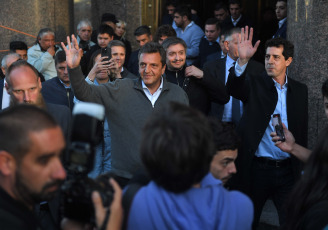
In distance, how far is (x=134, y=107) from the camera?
15.0 ft

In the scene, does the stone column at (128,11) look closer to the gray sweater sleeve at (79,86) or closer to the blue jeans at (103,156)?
the blue jeans at (103,156)

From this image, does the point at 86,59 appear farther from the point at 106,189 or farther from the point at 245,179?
the point at 106,189

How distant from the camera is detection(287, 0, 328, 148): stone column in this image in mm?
6012

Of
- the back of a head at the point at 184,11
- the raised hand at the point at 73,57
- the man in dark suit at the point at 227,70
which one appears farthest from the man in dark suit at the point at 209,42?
the raised hand at the point at 73,57

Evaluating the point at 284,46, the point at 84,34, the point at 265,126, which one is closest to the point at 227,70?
Result: the point at 284,46

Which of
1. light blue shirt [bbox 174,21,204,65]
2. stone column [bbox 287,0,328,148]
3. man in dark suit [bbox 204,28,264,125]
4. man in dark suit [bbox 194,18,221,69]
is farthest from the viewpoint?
light blue shirt [bbox 174,21,204,65]

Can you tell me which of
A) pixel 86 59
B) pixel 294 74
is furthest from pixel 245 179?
pixel 86 59

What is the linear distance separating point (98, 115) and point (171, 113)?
1.13ft

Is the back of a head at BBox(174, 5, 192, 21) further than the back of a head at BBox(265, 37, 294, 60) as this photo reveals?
Yes

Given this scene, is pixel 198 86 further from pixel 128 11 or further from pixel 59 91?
pixel 128 11

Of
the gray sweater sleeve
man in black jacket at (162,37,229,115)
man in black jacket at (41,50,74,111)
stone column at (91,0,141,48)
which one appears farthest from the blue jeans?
stone column at (91,0,141,48)

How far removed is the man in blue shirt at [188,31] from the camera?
921 cm

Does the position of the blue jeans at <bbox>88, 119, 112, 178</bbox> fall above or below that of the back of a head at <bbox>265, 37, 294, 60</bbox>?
below

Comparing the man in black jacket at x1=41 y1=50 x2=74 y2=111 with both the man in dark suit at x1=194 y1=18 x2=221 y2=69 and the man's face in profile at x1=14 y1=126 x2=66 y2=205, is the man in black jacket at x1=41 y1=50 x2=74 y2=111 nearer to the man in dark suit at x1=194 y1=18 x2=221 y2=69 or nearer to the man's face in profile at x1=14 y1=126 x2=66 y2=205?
the man in dark suit at x1=194 y1=18 x2=221 y2=69
